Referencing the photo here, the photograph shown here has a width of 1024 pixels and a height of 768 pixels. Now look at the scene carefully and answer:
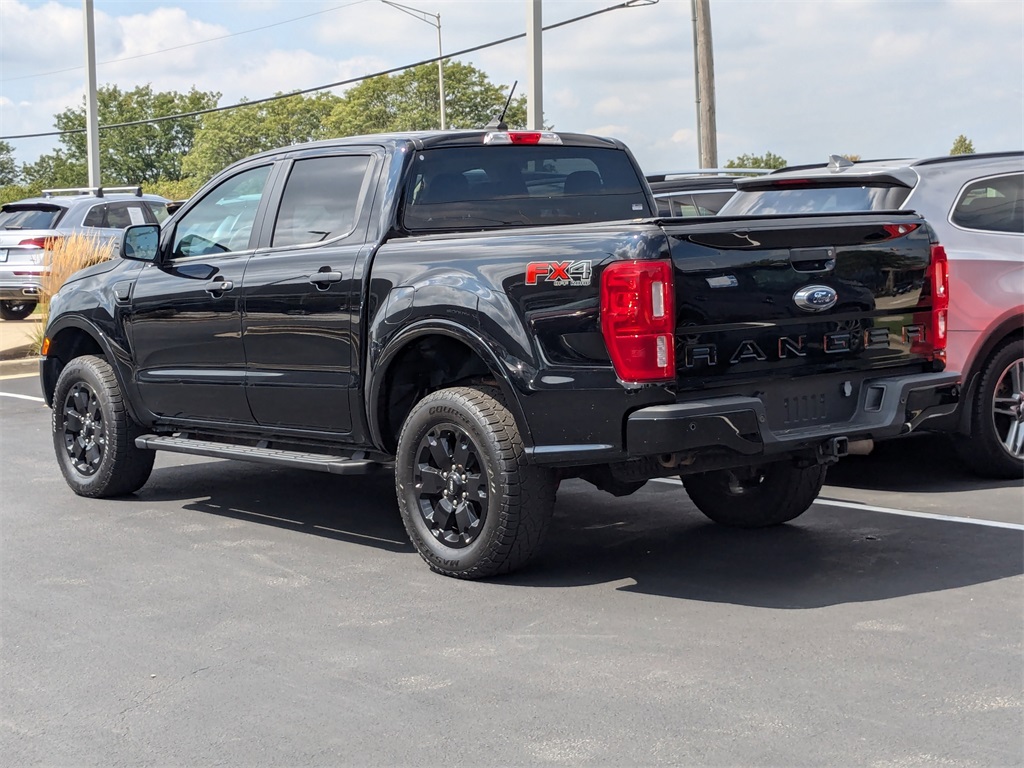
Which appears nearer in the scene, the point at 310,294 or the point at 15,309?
the point at 310,294

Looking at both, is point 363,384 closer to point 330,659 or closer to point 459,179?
point 459,179

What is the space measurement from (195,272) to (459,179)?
67.3 inches

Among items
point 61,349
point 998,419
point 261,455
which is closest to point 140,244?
point 61,349

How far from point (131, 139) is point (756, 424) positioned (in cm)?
10565

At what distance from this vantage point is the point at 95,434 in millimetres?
8156

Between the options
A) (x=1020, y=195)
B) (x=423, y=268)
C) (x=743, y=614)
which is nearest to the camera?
(x=743, y=614)

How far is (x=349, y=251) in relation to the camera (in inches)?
253

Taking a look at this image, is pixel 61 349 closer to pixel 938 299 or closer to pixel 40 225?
pixel 938 299

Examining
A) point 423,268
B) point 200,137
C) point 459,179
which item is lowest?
point 423,268

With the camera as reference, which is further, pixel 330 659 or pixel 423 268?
pixel 423 268

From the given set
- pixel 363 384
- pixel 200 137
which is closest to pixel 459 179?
pixel 363 384

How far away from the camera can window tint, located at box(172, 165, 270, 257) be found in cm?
722

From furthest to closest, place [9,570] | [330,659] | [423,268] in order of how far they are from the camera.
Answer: [9,570] → [423,268] → [330,659]

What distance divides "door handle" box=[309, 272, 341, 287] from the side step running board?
0.88m
